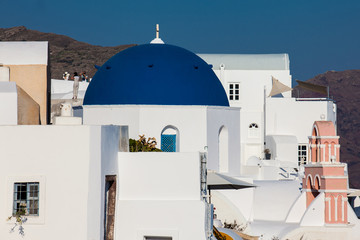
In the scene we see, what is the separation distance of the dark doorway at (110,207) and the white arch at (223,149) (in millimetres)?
11720

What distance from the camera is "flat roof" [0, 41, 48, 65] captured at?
2377 cm

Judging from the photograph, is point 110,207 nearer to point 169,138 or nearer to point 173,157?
point 173,157

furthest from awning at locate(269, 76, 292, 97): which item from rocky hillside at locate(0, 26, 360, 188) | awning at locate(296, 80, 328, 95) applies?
rocky hillside at locate(0, 26, 360, 188)

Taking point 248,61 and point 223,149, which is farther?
point 248,61

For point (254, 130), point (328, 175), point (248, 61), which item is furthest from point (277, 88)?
point (328, 175)

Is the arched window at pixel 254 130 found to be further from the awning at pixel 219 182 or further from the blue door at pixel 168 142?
the awning at pixel 219 182

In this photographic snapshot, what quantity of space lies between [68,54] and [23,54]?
78579mm

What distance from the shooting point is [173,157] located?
18.6 metres

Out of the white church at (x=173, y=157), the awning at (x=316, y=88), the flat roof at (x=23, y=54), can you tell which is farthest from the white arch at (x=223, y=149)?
the awning at (x=316, y=88)

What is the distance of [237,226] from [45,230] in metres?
13.5

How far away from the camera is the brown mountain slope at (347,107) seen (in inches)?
3863

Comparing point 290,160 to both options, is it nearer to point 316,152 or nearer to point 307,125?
point 307,125

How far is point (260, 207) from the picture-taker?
36.0 meters

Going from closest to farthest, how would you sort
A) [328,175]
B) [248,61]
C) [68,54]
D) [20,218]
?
[20,218] → [328,175] → [248,61] → [68,54]
